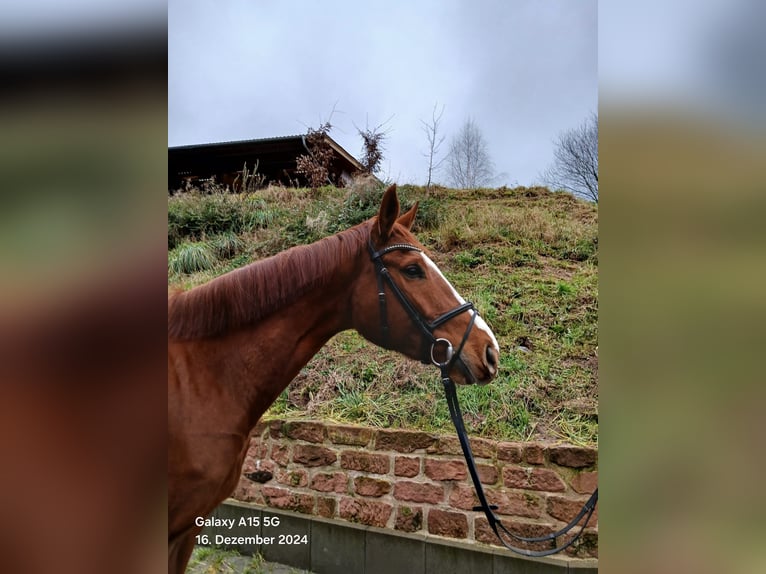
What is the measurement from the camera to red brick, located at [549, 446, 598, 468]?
78.4 inches

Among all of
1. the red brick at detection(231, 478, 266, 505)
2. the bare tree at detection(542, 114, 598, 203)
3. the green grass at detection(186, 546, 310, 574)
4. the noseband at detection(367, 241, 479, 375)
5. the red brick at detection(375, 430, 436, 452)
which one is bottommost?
the green grass at detection(186, 546, 310, 574)

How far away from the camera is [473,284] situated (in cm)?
227

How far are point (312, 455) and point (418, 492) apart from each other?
622mm

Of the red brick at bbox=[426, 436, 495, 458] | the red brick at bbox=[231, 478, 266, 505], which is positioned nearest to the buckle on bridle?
the red brick at bbox=[426, 436, 495, 458]

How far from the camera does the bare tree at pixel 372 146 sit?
2162mm

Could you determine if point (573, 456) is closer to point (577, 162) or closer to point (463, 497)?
point (463, 497)

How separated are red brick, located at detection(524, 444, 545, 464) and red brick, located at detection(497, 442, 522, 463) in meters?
0.03

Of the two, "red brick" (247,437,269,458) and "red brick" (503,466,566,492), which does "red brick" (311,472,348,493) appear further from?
"red brick" (503,466,566,492)
